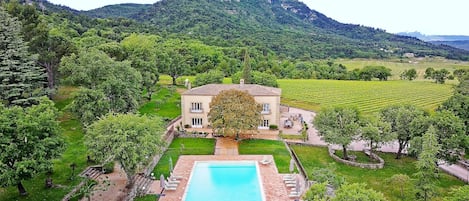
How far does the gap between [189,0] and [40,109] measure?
519 ft

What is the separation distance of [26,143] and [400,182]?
73.0ft

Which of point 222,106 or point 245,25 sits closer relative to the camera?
point 222,106

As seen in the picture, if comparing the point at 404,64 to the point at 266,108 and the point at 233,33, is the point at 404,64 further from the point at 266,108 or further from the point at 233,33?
the point at 266,108

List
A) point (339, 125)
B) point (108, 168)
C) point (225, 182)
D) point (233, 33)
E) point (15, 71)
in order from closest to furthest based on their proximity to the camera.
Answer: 1. point (108, 168)
2. point (225, 182)
3. point (15, 71)
4. point (339, 125)
5. point (233, 33)

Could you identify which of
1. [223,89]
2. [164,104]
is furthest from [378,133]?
[164,104]

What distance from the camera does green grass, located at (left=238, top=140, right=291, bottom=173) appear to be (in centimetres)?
2851

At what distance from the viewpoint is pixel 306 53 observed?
134m

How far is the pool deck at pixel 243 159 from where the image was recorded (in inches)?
885

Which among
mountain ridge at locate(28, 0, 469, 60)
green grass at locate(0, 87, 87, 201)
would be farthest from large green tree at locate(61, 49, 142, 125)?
mountain ridge at locate(28, 0, 469, 60)

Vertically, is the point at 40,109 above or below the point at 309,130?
above

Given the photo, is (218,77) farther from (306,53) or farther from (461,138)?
(306,53)

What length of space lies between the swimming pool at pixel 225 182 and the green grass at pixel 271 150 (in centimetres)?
218

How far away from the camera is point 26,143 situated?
18906mm

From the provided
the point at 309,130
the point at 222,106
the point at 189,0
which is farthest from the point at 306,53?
the point at 222,106
